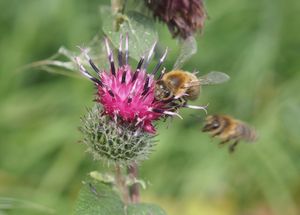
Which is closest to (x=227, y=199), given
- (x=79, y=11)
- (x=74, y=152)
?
(x=74, y=152)

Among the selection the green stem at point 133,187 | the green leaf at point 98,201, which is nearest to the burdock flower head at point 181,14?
the green stem at point 133,187

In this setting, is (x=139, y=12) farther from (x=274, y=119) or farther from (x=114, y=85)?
(x=274, y=119)

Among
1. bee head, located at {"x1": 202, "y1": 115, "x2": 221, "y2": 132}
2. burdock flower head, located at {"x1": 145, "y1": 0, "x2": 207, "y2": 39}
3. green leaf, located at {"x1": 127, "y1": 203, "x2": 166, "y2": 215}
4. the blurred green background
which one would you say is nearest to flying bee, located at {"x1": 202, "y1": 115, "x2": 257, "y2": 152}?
bee head, located at {"x1": 202, "y1": 115, "x2": 221, "y2": 132}

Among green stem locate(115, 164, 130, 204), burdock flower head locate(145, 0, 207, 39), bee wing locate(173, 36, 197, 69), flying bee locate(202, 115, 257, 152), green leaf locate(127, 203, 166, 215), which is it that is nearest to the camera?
green leaf locate(127, 203, 166, 215)

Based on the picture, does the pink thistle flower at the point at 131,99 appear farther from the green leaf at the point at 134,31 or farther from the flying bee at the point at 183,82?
the green leaf at the point at 134,31

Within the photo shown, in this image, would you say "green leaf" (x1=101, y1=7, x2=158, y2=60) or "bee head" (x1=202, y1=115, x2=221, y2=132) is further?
"bee head" (x1=202, y1=115, x2=221, y2=132)

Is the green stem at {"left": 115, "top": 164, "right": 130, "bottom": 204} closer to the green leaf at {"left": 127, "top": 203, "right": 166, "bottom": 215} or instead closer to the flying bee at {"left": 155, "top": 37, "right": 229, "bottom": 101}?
the green leaf at {"left": 127, "top": 203, "right": 166, "bottom": 215}

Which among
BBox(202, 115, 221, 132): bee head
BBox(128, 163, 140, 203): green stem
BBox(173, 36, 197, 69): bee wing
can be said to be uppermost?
BBox(173, 36, 197, 69): bee wing
